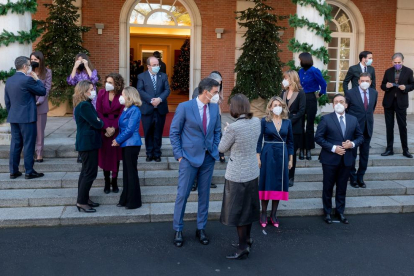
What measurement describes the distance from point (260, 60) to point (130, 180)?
7.33 metres

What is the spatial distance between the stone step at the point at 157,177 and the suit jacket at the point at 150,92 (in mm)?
1044

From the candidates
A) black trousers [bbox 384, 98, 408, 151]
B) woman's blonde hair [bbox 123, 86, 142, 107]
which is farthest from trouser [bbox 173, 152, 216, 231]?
black trousers [bbox 384, 98, 408, 151]

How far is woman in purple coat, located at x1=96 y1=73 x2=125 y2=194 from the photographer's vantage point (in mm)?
6211

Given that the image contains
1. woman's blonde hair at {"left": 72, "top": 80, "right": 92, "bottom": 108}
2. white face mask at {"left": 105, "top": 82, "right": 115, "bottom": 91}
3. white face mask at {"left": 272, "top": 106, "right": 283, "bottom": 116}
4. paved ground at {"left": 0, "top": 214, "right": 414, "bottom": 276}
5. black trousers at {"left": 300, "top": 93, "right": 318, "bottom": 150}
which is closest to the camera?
paved ground at {"left": 0, "top": 214, "right": 414, "bottom": 276}

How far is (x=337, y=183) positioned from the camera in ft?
19.7

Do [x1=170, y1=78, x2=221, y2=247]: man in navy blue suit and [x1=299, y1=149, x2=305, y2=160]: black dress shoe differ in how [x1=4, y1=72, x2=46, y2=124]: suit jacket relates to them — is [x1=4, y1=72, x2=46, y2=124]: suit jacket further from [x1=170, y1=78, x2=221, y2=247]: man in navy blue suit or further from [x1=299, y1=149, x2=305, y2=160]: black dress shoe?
[x1=299, y1=149, x2=305, y2=160]: black dress shoe

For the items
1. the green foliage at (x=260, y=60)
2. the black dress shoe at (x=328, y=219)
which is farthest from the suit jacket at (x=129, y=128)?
the green foliage at (x=260, y=60)

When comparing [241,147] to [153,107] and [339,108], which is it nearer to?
[339,108]

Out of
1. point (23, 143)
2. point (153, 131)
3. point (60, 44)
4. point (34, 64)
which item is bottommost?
point (23, 143)

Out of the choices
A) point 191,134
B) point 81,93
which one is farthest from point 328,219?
point 81,93

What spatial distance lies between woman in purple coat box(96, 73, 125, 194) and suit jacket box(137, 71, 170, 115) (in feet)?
3.26

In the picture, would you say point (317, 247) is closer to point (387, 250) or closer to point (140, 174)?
point (387, 250)

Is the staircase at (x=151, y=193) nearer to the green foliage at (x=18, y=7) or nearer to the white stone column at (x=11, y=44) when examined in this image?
the white stone column at (x=11, y=44)

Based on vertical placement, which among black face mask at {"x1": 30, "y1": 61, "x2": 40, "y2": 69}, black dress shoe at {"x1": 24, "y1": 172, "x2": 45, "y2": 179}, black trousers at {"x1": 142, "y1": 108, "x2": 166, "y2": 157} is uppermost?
black face mask at {"x1": 30, "y1": 61, "x2": 40, "y2": 69}
